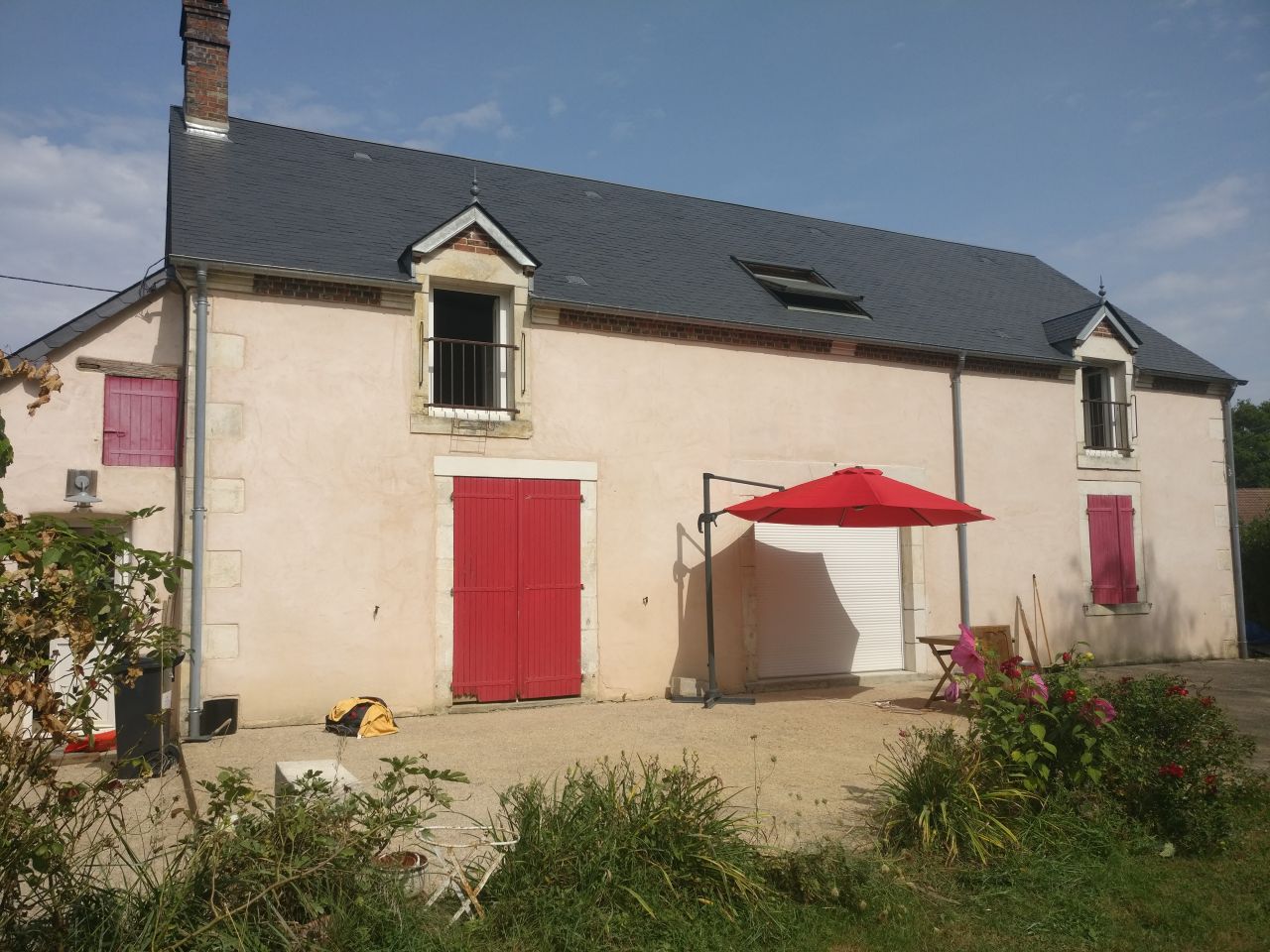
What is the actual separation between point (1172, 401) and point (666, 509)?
8.01 m

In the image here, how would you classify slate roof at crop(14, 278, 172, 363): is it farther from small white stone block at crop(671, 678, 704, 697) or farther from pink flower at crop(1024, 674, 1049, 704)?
pink flower at crop(1024, 674, 1049, 704)

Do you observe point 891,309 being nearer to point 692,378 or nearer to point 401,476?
point 692,378

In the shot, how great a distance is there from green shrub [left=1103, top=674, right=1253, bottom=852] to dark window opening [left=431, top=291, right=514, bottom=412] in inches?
234

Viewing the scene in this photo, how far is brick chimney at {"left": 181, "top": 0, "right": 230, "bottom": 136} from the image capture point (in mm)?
10508

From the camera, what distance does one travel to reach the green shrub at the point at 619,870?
341 centimetres

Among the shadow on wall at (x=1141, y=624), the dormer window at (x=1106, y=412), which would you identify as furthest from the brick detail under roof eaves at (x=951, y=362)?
the shadow on wall at (x=1141, y=624)

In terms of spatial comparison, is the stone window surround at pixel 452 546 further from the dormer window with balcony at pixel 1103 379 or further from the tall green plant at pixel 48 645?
the dormer window with balcony at pixel 1103 379

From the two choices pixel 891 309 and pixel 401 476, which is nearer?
pixel 401 476

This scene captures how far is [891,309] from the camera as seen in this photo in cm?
1206

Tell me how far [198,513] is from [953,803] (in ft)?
20.1

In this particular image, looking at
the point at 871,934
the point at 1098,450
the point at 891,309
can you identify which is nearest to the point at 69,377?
the point at 871,934

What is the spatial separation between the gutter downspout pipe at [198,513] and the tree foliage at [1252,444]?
49.9 meters

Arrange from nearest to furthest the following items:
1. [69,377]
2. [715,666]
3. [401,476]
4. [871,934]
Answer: [871,934], [69,377], [401,476], [715,666]

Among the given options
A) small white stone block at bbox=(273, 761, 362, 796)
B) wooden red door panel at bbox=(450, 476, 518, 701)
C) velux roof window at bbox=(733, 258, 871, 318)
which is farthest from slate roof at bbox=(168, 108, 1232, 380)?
small white stone block at bbox=(273, 761, 362, 796)
